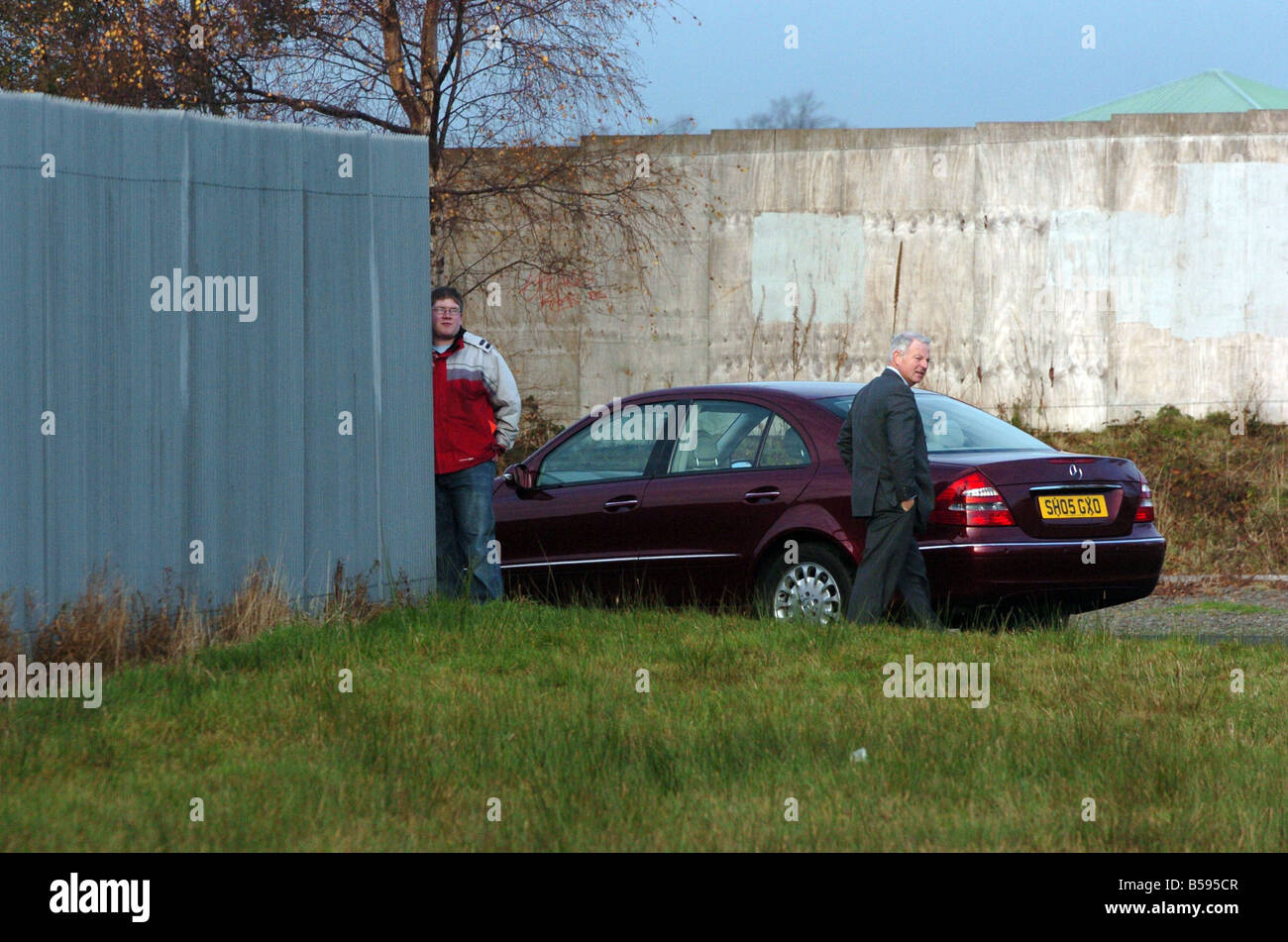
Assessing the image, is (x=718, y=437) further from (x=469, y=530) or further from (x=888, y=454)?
(x=469, y=530)

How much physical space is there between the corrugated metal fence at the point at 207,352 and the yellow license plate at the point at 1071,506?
133 inches

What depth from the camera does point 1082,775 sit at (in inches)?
215

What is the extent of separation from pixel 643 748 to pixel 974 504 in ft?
10.8

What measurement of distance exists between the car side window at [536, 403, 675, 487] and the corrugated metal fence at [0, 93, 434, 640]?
4.30ft

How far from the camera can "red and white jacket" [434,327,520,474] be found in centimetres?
916

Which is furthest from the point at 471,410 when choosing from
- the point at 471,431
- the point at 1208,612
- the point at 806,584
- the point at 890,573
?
the point at 1208,612

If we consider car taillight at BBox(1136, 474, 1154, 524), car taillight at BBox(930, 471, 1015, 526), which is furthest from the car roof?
car taillight at BBox(1136, 474, 1154, 524)

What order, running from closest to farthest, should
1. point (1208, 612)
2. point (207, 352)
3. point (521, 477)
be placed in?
point (207, 352), point (521, 477), point (1208, 612)

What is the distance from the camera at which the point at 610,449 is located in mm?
9906

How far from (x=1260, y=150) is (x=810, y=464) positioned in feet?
38.8

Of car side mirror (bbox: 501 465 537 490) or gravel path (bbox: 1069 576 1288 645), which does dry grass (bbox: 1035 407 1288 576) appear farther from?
car side mirror (bbox: 501 465 537 490)

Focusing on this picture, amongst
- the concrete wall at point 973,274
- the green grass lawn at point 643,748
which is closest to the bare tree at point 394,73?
the concrete wall at point 973,274

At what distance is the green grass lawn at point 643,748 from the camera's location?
483 centimetres
